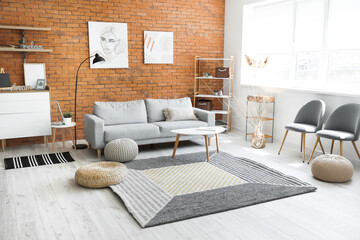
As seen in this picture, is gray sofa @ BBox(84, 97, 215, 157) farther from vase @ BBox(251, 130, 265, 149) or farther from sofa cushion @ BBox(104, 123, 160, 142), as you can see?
vase @ BBox(251, 130, 265, 149)

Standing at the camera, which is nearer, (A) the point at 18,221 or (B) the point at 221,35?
(A) the point at 18,221

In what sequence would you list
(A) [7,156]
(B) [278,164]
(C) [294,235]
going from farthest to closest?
(A) [7,156]
(B) [278,164]
(C) [294,235]

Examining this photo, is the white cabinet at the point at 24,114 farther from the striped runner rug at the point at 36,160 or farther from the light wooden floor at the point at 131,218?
the light wooden floor at the point at 131,218

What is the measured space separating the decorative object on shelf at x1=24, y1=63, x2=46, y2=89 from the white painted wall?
12.4ft

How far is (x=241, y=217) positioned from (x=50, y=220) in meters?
1.71

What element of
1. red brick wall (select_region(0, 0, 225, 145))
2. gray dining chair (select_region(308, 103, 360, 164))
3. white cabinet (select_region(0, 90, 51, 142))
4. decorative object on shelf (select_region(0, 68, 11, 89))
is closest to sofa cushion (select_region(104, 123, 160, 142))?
white cabinet (select_region(0, 90, 51, 142))

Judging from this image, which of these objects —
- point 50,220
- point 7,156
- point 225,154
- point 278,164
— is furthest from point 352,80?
point 7,156

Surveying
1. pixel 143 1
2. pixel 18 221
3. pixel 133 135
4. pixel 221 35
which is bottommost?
pixel 18 221

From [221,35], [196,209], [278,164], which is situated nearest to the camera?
[196,209]

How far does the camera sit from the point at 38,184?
3.96m

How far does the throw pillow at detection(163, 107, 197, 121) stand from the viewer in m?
5.85

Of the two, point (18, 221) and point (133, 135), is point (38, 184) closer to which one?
point (18, 221)

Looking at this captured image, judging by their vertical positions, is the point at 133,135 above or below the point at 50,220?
above

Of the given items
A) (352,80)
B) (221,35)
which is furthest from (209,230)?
(221,35)
